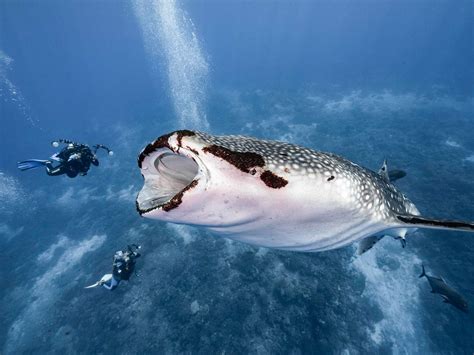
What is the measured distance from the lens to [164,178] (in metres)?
2.93

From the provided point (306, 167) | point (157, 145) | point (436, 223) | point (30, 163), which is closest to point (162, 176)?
point (157, 145)

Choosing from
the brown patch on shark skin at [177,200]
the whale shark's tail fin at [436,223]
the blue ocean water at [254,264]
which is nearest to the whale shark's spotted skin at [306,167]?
the whale shark's tail fin at [436,223]

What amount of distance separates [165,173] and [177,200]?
1.18 meters

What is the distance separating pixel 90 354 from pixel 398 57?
7067cm

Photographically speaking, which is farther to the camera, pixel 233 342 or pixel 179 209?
pixel 233 342

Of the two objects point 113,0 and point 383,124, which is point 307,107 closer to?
point 383,124

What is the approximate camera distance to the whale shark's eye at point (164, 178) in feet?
8.29

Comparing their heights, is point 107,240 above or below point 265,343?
above

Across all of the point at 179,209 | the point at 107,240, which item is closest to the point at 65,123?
the point at 107,240

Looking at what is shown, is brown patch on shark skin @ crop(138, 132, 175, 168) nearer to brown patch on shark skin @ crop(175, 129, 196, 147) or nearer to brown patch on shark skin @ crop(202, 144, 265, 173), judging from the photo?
brown patch on shark skin @ crop(175, 129, 196, 147)

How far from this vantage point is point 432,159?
1897 centimetres

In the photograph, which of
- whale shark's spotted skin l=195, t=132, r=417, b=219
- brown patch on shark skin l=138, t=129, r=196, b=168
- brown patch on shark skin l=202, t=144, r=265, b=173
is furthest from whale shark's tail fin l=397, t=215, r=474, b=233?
brown patch on shark skin l=138, t=129, r=196, b=168

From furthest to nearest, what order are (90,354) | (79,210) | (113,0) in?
(113,0), (79,210), (90,354)

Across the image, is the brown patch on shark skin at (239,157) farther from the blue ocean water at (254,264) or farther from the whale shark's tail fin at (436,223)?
the blue ocean water at (254,264)
